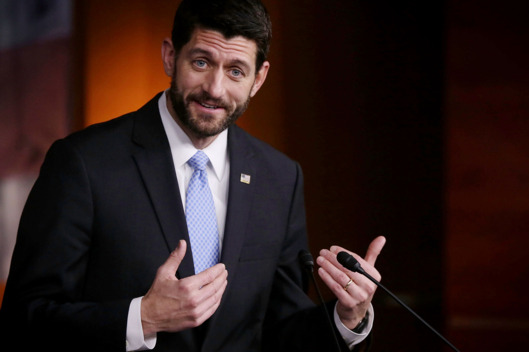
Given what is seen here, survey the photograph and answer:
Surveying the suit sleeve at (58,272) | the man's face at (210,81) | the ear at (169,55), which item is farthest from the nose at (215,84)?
the suit sleeve at (58,272)

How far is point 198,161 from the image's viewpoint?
1.77m

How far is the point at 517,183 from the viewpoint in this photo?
2.65 meters

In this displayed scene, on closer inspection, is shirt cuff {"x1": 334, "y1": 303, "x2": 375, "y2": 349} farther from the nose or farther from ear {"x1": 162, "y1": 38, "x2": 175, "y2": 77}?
ear {"x1": 162, "y1": 38, "x2": 175, "y2": 77}

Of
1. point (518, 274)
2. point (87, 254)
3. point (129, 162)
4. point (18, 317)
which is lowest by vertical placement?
point (518, 274)

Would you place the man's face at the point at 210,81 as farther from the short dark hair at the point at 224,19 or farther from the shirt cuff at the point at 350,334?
the shirt cuff at the point at 350,334

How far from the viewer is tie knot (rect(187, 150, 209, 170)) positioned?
1.77m

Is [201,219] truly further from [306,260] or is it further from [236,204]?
[306,260]

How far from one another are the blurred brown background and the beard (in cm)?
114

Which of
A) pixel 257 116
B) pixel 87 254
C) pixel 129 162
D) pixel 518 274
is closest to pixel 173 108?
pixel 129 162

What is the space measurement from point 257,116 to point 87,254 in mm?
1431

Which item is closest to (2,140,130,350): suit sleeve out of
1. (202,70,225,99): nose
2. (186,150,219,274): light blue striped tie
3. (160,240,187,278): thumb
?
(160,240,187,278): thumb

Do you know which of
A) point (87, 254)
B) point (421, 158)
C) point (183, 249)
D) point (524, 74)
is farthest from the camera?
point (421, 158)

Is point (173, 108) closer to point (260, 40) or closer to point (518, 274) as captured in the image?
point (260, 40)

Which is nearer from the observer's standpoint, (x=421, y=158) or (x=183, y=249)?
(x=183, y=249)
